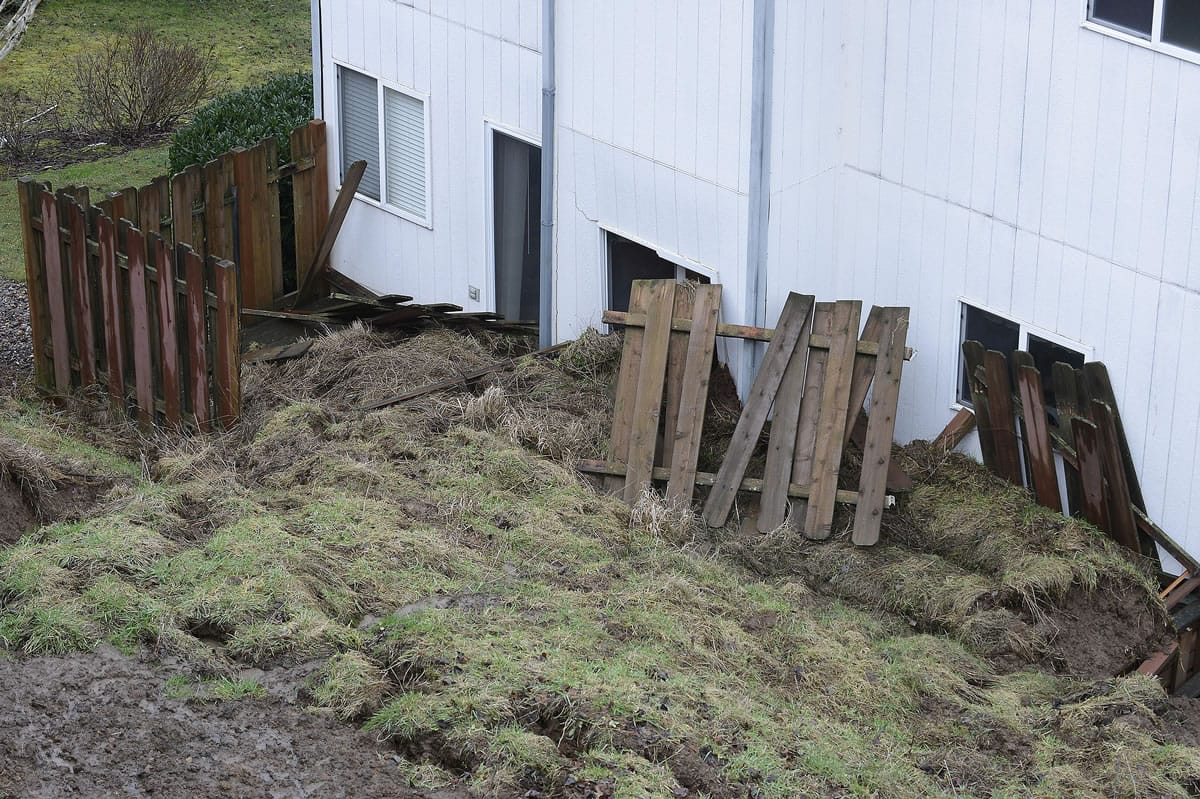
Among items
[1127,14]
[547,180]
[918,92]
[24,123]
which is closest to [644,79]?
[547,180]

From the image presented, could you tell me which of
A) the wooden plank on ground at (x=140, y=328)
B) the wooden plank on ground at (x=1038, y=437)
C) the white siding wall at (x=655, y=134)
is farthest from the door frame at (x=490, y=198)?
the wooden plank on ground at (x=1038, y=437)

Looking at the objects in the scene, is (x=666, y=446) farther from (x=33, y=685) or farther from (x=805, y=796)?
(x=33, y=685)

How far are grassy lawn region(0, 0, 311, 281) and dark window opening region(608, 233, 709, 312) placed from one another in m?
8.61

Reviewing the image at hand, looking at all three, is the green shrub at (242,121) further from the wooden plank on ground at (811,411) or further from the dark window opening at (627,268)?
the wooden plank on ground at (811,411)

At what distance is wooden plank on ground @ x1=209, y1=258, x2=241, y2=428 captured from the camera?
8977mm

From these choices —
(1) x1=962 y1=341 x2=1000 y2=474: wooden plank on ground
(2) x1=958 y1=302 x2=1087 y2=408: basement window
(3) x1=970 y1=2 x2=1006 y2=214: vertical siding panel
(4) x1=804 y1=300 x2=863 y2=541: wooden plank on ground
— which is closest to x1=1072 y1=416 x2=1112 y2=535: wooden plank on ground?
(2) x1=958 y1=302 x2=1087 y2=408: basement window

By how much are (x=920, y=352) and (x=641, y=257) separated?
2.16m

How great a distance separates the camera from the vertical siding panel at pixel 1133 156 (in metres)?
7.97

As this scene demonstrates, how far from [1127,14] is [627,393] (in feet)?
12.4

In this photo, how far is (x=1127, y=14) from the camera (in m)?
8.01

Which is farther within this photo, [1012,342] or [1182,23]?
[1012,342]

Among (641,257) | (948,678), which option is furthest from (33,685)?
(641,257)

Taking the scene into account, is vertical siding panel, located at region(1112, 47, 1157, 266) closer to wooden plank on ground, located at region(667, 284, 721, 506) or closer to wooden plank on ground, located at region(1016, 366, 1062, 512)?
wooden plank on ground, located at region(1016, 366, 1062, 512)

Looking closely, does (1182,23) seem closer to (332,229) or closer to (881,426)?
(881,426)
